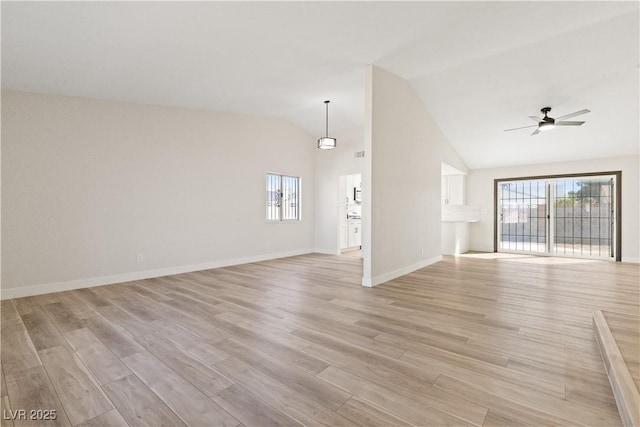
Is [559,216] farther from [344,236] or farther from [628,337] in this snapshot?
[628,337]

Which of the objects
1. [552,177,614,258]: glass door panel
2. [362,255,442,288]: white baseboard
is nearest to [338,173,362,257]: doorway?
[362,255,442,288]: white baseboard

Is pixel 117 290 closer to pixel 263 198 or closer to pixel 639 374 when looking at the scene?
pixel 263 198

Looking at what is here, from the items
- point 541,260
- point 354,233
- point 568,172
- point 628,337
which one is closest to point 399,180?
point 628,337

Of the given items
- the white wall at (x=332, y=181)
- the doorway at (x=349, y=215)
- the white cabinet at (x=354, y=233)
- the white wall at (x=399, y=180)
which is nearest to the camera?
the white wall at (x=399, y=180)

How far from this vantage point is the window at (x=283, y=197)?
687cm

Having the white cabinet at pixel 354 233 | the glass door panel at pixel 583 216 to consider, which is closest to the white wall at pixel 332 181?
the white cabinet at pixel 354 233

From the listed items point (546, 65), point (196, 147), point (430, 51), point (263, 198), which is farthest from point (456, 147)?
point (196, 147)

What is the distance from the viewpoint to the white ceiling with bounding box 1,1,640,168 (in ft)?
9.45

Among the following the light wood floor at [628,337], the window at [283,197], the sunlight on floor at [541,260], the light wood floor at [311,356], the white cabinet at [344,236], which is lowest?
the sunlight on floor at [541,260]

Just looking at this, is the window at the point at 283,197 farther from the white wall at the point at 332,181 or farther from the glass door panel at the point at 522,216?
the glass door panel at the point at 522,216

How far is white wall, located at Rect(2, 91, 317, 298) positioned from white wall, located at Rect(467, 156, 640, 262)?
5.92 metres

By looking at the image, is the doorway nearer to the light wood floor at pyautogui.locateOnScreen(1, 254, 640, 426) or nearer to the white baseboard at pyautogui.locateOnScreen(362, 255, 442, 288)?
the white baseboard at pyautogui.locateOnScreen(362, 255, 442, 288)

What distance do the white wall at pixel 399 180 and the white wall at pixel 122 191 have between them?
2999 mm

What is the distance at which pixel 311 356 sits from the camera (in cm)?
211
